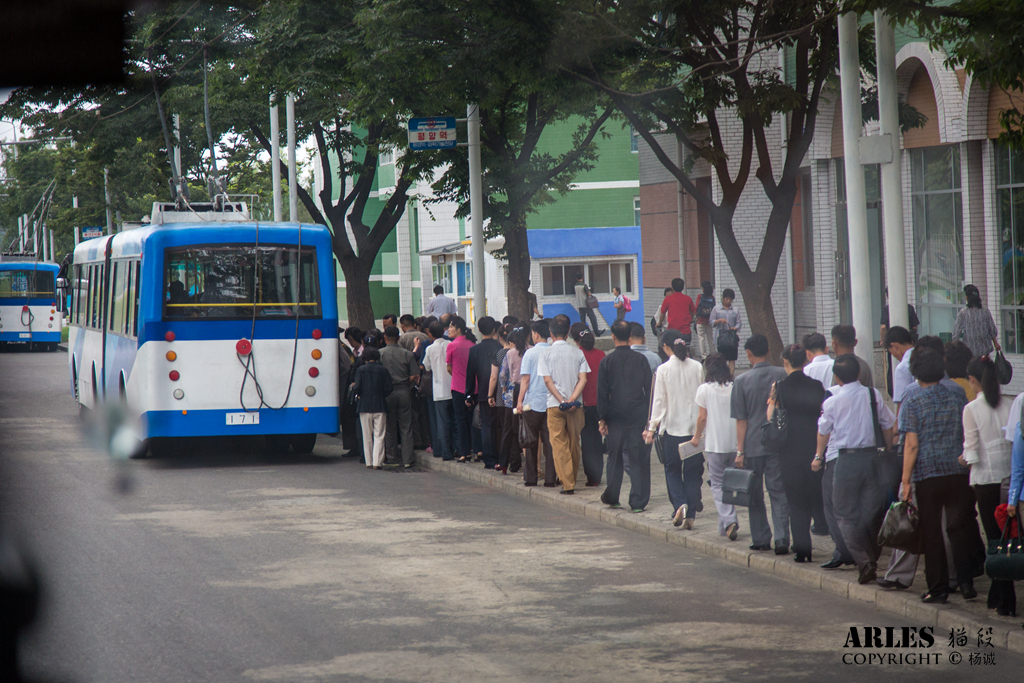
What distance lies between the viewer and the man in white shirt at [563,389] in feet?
36.7

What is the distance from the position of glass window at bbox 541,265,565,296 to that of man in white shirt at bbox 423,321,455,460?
27334 millimetres

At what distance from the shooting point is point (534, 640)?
6.19 metres

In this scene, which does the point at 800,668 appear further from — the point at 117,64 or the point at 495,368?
the point at 495,368

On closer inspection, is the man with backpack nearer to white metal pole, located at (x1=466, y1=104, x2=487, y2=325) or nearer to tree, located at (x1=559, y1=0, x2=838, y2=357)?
white metal pole, located at (x1=466, y1=104, x2=487, y2=325)

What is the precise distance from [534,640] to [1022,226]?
12.8 m

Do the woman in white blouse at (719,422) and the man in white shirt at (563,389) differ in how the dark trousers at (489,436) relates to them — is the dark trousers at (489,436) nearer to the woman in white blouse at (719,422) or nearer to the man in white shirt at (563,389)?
the man in white shirt at (563,389)

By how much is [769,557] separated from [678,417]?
1716 millimetres

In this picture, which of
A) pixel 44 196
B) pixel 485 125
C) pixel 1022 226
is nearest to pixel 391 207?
pixel 485 125

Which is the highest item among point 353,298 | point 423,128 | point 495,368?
point 423,128

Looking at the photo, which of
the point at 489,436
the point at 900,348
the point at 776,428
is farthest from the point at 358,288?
the point at 776,428

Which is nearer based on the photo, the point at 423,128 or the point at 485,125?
the point at 423,128

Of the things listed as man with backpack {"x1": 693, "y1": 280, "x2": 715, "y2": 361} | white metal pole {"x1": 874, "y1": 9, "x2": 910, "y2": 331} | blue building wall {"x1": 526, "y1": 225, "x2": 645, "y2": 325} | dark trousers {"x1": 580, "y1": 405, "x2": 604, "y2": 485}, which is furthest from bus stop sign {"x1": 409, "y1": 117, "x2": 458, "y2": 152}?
blue building wall {"x1": 526, "y1": 225, "x2": 645, "y2": 325}

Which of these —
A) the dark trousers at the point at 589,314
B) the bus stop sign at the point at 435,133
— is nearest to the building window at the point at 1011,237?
the bus stop sign at the point at 435,133

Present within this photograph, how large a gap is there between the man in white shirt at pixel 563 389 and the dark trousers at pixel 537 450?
0.17m
